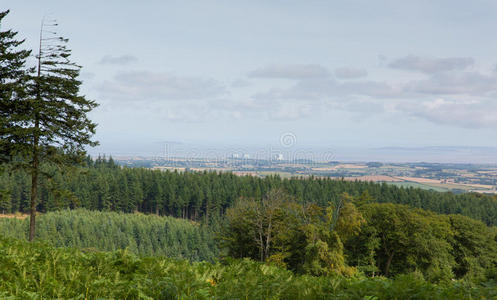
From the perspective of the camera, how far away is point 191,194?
100312 millimetres

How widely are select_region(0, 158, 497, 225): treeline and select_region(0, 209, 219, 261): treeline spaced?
21142mm

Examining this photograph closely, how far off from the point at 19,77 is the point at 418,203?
105 metres

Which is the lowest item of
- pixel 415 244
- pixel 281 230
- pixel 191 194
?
pixel 191 194

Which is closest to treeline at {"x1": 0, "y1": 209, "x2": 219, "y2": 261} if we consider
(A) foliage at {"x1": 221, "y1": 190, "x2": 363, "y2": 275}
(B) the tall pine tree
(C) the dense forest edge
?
(C) the dense forest edge

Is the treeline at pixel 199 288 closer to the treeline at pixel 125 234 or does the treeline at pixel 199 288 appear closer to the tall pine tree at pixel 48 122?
the tall pine tree at pixel 48 122

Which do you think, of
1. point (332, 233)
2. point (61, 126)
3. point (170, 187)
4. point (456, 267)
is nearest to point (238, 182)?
point (170, 187)

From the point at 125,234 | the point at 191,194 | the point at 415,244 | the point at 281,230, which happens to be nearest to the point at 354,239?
the point at 415,244

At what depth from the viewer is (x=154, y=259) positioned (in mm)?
5781

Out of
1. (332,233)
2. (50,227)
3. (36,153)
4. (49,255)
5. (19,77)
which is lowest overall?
(50,227)

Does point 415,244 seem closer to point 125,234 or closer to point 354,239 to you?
point 354,239

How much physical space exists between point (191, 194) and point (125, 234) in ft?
117

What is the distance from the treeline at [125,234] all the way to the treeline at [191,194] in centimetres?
2114

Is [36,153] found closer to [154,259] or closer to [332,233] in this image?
[154,259]

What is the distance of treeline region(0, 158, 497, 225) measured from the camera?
307 feet
